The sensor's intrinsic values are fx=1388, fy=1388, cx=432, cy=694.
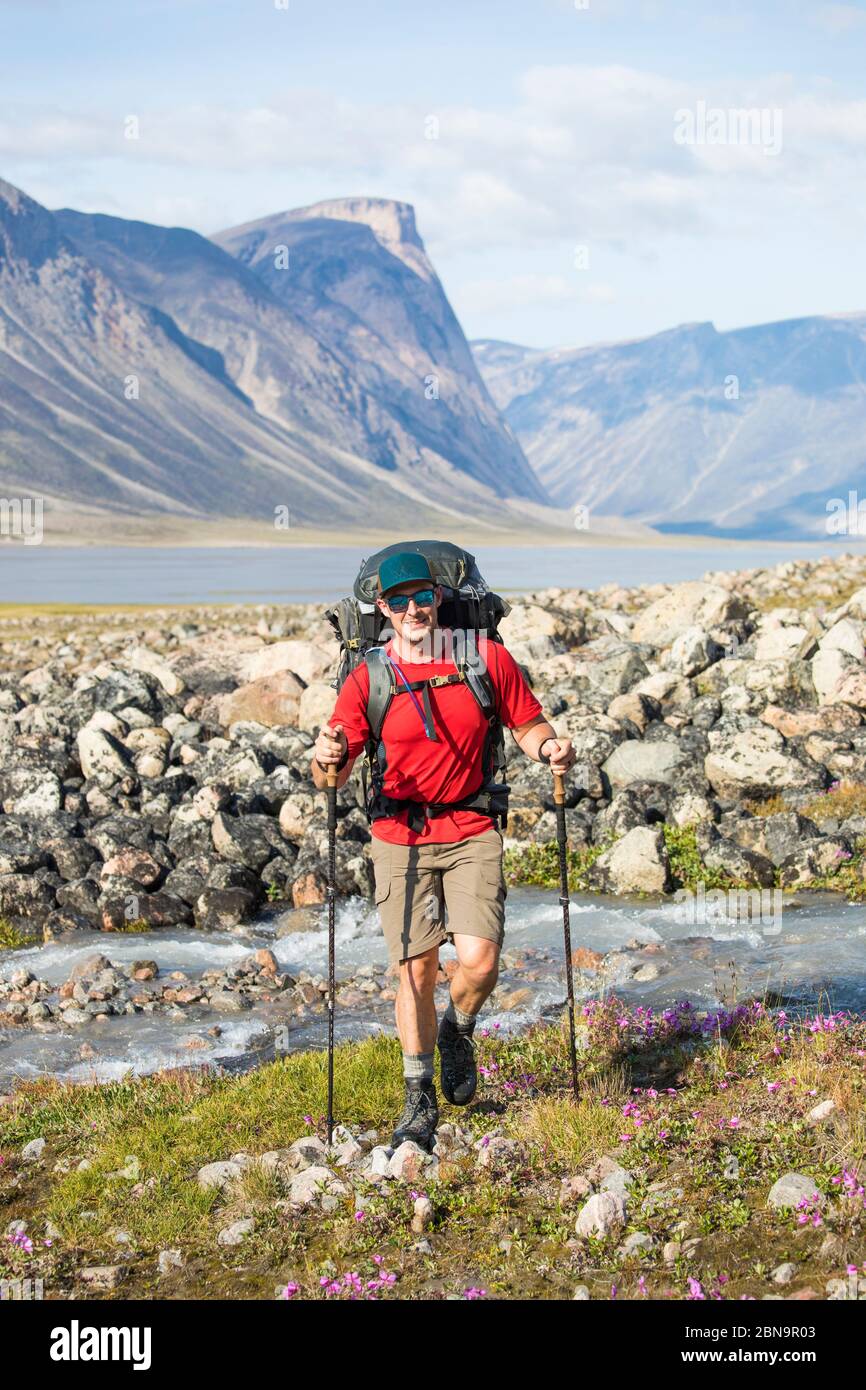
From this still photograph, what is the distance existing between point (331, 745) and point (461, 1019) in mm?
1823

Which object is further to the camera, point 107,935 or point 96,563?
point 96,563

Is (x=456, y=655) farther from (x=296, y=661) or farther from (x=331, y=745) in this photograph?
(x=296, y=661)

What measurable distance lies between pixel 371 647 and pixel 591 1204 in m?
3.25

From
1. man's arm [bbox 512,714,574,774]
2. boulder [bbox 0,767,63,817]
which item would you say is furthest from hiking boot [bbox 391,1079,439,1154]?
boulder [bbox 0,767,63,817]

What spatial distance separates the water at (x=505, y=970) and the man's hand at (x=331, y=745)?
368 centimetres

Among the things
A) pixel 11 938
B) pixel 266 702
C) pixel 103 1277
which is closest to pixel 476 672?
pixel 103 1277

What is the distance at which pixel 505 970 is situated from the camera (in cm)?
1310

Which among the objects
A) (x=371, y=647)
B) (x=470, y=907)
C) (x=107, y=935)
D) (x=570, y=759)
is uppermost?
(x=371, y=647)

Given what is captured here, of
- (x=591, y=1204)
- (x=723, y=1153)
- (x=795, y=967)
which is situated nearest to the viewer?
(x=591, y=1204)

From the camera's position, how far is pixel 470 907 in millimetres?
7711

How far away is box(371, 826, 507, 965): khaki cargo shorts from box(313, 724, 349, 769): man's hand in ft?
1.93
